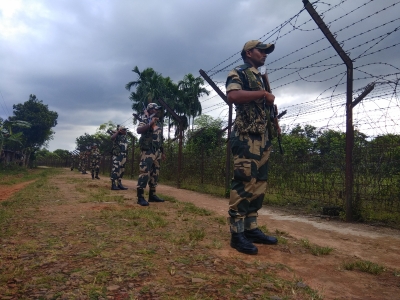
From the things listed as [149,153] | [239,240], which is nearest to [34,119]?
[149,153]

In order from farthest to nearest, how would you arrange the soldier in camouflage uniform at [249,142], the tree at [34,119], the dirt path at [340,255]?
the tree at [34,119], the soldier in camouflage uniform at [249,142], the dirt path at [340,255]

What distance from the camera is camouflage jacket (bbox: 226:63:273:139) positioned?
271cm

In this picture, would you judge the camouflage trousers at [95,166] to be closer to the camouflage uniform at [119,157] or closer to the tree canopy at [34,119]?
the camouflage uniform at [119,157]

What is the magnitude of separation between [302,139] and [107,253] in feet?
13.6

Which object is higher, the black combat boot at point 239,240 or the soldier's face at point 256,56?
the soldier's face at point 256,56

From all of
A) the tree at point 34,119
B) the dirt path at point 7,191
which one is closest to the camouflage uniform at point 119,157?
the dirt path at point 7,191

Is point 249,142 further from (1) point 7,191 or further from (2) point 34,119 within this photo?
(2) point 34,119

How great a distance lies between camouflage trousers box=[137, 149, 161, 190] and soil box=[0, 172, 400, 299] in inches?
38.2

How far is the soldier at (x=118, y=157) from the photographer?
26.5ft

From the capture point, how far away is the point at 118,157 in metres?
8.29

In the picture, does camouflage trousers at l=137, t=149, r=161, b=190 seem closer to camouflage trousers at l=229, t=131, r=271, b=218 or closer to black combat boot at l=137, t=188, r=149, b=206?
black combat boot at l=137, t=188, r=149, b=206

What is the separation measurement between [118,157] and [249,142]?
6162mm

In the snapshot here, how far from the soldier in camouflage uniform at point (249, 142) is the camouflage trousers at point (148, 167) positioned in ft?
8.76

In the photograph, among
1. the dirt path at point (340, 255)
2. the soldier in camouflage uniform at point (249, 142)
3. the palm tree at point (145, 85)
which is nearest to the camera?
the dirt path at point (340, 255)
